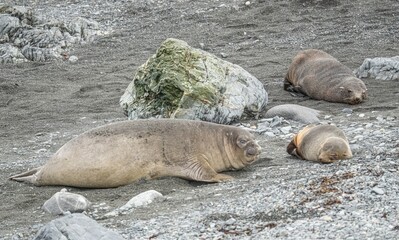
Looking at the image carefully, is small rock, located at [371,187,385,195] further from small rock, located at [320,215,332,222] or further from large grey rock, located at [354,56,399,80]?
large grey rock, located at [354,56,399,80]

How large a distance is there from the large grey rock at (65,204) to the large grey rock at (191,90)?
8.09 ft

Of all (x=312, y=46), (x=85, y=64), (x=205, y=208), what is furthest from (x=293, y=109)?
(x=85, y=64)

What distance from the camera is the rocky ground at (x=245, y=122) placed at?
5.29 meters

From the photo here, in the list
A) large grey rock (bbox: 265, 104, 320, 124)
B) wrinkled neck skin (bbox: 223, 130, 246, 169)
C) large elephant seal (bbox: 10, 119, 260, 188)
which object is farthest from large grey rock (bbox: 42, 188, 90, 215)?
large grey rock (bbox: 265, 104, 320, 124)

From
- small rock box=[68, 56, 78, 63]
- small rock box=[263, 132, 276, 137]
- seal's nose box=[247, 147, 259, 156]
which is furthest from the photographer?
small rock box=[68, 56, 78, 63]

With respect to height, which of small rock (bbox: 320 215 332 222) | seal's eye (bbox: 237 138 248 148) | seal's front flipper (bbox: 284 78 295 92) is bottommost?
seal's front flipper (bbox: 284 78 295 92)

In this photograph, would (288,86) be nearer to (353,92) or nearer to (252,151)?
(353,92)

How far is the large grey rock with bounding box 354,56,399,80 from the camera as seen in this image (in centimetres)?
1062

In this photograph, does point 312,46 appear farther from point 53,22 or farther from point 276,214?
point 276,214

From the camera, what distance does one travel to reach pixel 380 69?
10758 millimetres

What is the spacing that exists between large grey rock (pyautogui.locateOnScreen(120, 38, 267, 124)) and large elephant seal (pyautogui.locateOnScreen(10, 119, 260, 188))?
1546 millimetres

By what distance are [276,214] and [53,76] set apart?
8148mm

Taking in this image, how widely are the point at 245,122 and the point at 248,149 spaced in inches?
76.2

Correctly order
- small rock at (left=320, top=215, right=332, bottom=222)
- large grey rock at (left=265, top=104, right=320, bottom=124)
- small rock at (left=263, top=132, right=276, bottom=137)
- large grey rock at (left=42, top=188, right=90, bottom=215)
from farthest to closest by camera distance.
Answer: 1. large grey rock at (left=265, top=104, right=320, bottom=124)
2. small rock at (left=263, top=132, right=276, bottom=137)
3. large grey rock at (left=42, top=188, right=90, bottom=215)
4. small rock at (left=320, top=215, right=332, bottom=222)
